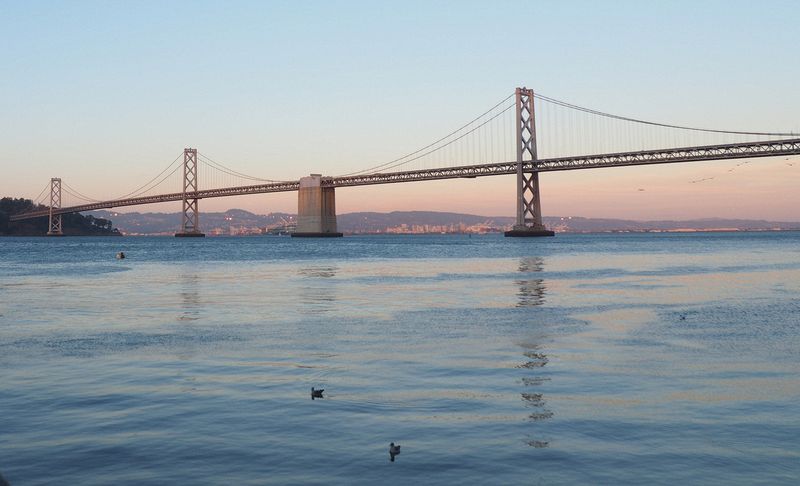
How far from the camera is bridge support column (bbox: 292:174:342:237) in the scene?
10688 cm

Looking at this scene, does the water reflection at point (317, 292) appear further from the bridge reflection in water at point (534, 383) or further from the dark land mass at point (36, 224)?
the dark land mass at point (36, 224)

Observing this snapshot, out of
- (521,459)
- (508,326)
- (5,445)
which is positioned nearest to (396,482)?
(521,459)

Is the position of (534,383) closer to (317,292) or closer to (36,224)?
(317,292)

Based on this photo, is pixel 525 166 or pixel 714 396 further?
pixel 525 166

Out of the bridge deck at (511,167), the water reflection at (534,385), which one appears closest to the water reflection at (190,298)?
the water reflection at (534,385)

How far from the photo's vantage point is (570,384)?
905 cm

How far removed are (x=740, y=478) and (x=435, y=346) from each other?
6852mm

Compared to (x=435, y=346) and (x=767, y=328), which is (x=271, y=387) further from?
(x=767, y=328)

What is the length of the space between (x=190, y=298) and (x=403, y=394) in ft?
47.7

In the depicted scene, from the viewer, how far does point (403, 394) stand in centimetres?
855

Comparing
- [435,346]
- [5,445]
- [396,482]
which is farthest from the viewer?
[435,346]

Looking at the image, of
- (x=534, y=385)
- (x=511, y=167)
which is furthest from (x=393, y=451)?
(x=511, y=167)

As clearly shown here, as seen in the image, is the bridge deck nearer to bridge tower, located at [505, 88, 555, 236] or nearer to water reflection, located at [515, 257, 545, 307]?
bridge tower, located at [505, 88, 555, 236]

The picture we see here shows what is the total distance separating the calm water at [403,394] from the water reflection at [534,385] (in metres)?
0.03
